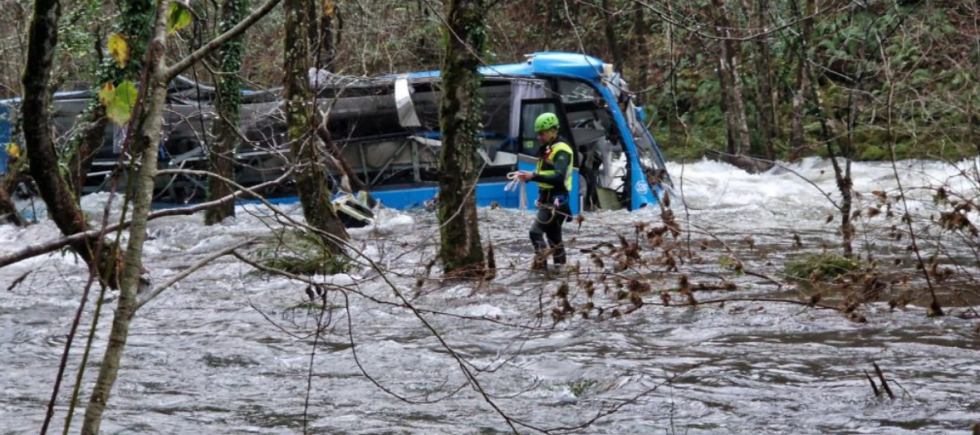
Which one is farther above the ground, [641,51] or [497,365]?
[641,51]

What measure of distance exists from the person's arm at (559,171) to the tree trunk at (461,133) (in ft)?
4.05

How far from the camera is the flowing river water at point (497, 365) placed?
21.2ft

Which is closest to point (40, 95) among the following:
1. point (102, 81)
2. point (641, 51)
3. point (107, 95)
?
point (107, 95)

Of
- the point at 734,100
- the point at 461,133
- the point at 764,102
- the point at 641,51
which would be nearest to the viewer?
the point at 461,133

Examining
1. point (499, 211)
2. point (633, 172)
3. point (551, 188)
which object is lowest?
point (499, 211)

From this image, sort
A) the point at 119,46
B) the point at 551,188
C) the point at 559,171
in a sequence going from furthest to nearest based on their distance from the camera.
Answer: the point at 551,188, the point at 559,171, the point at 119,46

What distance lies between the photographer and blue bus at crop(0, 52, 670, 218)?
18.4m

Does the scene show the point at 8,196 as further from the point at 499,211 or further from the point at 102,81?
the point at 499,211

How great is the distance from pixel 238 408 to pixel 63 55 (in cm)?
1132

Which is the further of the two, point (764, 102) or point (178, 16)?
point (764, 102)

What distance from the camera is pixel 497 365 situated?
8.01 metres

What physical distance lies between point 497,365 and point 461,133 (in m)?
3.57

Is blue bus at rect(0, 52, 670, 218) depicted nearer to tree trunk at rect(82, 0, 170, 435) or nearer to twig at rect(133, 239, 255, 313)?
twig at rect(133, 239, 255, 313)

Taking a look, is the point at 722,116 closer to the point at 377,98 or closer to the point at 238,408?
the point at 377,98
